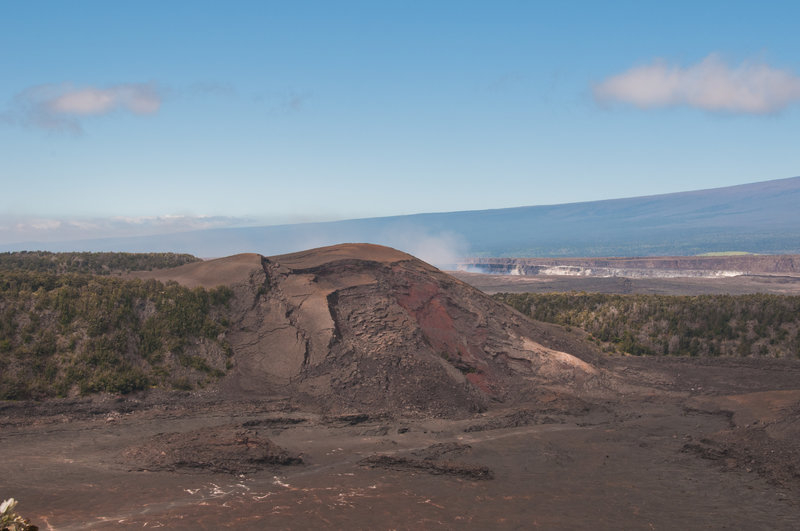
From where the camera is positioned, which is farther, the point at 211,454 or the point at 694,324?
the point at 694,324

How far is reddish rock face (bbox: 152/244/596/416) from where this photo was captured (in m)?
26.3

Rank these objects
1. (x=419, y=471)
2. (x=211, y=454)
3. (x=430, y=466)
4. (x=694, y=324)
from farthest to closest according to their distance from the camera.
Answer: (x=694, y=324) < (x=430, y=466) < (x=211, y=454) < (x=419, y=471)

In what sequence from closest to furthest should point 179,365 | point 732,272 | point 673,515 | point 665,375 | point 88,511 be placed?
point 88,511 < point 673,515 < point 179,365 < point 665,375 < point 732,272

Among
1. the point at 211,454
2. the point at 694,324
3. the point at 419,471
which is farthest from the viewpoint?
the point at 694,324

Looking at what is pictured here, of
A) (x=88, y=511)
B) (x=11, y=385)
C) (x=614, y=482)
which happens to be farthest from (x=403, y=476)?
(x=11, y=385)

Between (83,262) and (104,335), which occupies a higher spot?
(83,262)

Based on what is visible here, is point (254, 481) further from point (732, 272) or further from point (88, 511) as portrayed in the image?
point (732, 272)

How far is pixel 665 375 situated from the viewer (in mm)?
32062

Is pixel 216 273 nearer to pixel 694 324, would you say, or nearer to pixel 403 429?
pixel 403 429

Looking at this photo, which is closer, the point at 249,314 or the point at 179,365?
the point at 179,365

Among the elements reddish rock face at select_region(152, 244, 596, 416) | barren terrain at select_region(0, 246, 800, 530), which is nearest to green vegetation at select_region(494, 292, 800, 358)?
barren terrain at select_region(0, 246, 800, 530)

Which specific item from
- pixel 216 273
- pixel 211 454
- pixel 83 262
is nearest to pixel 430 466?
pixel 211 454

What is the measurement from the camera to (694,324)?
3906 centimetres

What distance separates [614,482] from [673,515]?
2434mm
